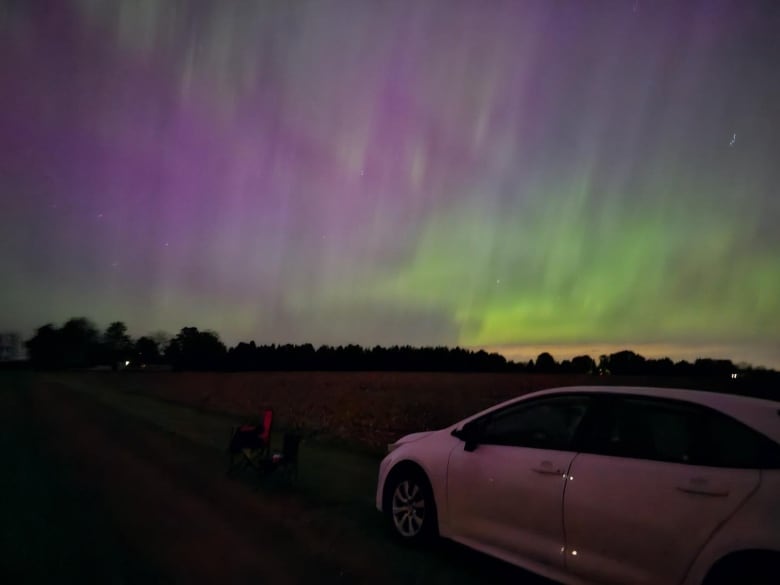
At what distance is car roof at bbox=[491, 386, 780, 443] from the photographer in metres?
3.91

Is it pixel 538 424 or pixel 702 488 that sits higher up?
pixel 538 424

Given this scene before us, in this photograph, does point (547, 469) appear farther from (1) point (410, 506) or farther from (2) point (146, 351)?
(2) point (146, 351)

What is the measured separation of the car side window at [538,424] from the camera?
4.90 metres

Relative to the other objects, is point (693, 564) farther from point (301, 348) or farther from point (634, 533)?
point (301, 348)

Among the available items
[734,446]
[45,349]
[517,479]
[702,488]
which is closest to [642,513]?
[702,488]

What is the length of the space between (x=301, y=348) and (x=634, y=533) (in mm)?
69736

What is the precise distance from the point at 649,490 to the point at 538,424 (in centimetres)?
122

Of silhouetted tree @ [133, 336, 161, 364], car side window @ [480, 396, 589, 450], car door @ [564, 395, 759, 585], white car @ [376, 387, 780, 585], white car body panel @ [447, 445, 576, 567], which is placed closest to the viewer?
white car @ [376, 387, 780, 585]

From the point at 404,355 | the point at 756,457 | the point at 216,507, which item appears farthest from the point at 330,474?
the point at 404,355

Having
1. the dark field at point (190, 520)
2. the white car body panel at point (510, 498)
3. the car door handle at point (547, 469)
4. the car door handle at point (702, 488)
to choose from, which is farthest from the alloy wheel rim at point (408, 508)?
the car door handle at point (702, 488)

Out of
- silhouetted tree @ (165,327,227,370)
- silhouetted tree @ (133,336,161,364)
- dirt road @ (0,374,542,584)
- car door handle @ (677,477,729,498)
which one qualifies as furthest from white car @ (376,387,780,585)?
silhouetted tree @ (133,336,161,364)

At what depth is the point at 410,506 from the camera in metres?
5.99

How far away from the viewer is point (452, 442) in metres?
5.76

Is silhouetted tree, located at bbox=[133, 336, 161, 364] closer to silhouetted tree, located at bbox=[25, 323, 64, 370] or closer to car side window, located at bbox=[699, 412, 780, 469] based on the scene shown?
silhouetted tree, located at bbox=[25, 323, 64, 370]
